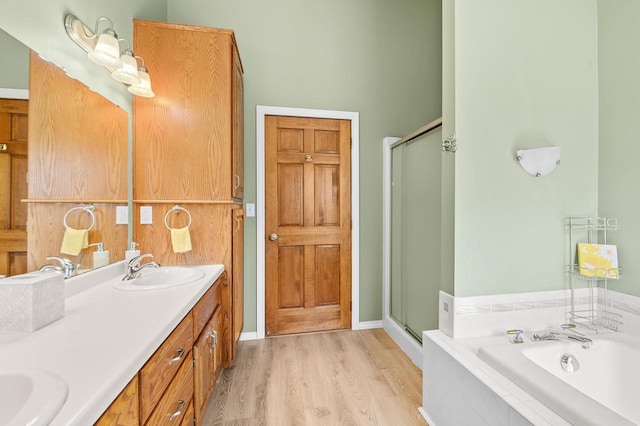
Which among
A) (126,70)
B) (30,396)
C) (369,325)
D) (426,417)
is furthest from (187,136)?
(369,325)

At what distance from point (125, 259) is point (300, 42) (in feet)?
7.41

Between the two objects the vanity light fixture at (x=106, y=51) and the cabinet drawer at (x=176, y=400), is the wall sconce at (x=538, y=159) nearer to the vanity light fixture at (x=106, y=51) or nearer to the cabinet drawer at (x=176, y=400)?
the cabinet drawer at (x=176, y=400)

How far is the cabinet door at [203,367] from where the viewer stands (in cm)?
128

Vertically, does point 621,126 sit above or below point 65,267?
above

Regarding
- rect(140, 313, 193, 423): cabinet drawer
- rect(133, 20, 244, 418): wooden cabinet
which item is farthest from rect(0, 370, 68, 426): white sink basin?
rect(133, 20, 244, 418): wooden cabinet

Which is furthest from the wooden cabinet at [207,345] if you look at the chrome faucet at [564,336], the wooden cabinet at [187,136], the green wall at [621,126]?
the green wall at [621,126]

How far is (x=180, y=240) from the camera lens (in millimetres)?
1784

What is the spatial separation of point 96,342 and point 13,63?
100cm

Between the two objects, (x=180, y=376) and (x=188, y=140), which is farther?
(x=188, y=140)

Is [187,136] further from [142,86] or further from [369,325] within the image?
[369,325]

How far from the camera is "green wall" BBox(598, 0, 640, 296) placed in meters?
1.42

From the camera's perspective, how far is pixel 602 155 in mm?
1555

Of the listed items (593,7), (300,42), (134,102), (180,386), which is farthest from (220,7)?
(180,386)

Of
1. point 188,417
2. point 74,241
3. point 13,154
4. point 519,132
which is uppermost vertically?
point 519,132
